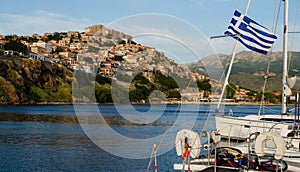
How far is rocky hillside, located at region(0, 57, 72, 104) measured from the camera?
462 ft

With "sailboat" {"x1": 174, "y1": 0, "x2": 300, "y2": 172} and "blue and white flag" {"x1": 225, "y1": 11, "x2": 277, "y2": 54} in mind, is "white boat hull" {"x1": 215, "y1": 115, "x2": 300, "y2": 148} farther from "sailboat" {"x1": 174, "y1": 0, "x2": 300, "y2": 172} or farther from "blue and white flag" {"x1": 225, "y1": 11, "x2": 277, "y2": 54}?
"sailboat" {"x1": 174, "y1": 0, "x2": 300, "y2": 172}

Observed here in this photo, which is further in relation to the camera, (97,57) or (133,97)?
(97,57)

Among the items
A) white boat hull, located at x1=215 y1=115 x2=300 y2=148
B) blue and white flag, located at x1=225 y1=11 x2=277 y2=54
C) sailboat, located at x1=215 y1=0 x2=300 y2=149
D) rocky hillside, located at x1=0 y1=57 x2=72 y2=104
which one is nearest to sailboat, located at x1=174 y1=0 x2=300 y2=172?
sailboat, located at x1=215 y1=0 x2=300 y2=149

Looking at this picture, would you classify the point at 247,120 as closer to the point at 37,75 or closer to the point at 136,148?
the point at 136,148

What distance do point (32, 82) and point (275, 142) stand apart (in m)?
150

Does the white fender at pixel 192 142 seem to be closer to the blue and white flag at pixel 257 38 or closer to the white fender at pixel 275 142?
the white fender at pixel 275 142

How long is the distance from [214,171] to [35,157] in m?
19.1

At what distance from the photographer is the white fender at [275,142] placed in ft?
48.0

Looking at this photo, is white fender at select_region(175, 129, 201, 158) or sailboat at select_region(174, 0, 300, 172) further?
white fender at select_region(175, 129, 201, 158)

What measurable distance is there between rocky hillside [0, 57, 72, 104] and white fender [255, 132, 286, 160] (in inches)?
5164

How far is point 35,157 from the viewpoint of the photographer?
30281mm

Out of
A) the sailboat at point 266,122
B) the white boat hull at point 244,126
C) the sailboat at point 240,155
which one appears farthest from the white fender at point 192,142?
the white boat hull at point 244,126

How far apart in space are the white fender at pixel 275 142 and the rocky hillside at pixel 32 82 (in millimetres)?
131173

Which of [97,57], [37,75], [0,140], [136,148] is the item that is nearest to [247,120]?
[136,148]
